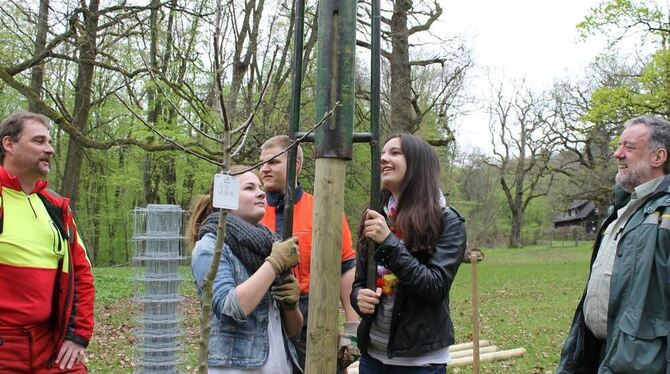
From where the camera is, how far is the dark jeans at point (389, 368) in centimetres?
271

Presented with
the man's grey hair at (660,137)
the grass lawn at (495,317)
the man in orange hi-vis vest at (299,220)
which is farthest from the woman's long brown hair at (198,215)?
the grass lawn at (495,317)

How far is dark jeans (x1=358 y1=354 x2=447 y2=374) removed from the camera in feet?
8.89

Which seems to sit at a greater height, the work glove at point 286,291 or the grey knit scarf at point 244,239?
the grey knit scarf at point 244,239

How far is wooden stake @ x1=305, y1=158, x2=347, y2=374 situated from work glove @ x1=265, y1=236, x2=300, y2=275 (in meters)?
0.14

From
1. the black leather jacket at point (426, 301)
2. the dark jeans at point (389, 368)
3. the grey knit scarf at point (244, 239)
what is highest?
the grey knit scarf at point (244, 239)

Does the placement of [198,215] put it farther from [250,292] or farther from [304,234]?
[250,292]

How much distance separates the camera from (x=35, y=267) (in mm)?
2859

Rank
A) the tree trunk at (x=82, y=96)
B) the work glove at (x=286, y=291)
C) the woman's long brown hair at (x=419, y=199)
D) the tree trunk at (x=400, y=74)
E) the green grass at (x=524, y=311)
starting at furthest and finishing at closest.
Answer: the tree trunk at (x=400, y=74), the tree trunk at (x=82, y=96), the green grass at (x=524, y=311), the woman's long brown hair at (x=419, y=199), the work glove at (x=286, y=291)

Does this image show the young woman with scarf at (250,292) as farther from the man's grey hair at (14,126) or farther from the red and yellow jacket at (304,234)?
the man's grey hair at (14,126)

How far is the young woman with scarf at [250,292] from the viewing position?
2.37 m

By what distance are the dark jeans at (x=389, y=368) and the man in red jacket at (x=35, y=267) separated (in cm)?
138

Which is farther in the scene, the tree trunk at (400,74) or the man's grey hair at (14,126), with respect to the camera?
the tree trunk at (400,74)

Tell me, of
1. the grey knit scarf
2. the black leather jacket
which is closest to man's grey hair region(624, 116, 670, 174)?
the black leather jacket

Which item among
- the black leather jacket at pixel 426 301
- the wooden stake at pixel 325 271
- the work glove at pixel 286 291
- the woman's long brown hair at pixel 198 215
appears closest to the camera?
the wooden stake at pixel 325 271
